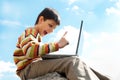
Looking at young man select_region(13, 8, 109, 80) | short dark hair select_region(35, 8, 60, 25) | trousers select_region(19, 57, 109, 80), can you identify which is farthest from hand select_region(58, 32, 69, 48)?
short dark hair select_region(35, 8, 60, 25)

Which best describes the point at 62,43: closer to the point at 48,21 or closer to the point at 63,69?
the point at 63,69

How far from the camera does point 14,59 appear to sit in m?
5.55

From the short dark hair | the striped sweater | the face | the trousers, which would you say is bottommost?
the trousers

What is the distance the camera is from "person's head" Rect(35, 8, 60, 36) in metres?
5.46

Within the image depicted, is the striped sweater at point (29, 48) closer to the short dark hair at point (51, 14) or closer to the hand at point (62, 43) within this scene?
the hand at point (62, 43)

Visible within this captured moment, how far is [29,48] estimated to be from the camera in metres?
5.20

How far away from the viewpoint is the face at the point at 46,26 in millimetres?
5480

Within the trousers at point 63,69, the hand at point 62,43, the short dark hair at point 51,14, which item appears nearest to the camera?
the trousers at point 63,69

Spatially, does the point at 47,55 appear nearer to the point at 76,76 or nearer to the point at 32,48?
the point at 32,48

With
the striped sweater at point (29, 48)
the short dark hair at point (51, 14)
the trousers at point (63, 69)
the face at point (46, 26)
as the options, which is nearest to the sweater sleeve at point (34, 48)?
the striped sweater at point (29, 48)

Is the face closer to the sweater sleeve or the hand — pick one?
the sweater sleeve

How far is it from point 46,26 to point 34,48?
1.56 feet

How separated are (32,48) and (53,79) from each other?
0.50 m

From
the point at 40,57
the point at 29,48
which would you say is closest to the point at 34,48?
the point at 29,48
